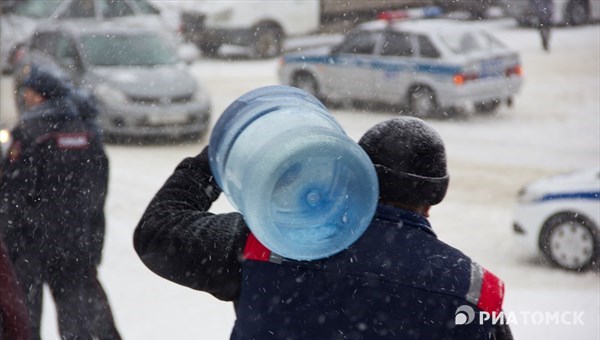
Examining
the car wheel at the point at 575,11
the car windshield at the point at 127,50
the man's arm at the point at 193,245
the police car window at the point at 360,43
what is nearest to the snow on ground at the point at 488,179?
the police car window at the point at 360,43

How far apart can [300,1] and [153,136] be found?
4.49 m

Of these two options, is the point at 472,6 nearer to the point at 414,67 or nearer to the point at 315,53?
the point at 414,67

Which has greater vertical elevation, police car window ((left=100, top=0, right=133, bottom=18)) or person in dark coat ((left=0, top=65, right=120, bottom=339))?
person in dark coat ((left=0, top=65, right=120, bottom=339))

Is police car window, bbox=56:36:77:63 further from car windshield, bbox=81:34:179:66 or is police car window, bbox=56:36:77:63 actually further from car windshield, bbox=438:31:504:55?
car windshield, bbox=438:31:504:55

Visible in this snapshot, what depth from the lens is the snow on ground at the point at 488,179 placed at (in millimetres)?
5176

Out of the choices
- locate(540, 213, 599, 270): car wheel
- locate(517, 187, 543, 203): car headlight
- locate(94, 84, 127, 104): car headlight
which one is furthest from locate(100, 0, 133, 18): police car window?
locate(540, 213, 599, 270): car wheel

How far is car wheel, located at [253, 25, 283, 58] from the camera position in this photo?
48.5 feet

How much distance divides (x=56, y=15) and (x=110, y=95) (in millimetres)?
5800

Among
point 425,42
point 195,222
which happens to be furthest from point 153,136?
point 195,222

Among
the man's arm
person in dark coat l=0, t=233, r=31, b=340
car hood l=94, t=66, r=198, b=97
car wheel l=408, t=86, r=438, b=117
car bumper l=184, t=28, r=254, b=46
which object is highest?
the man's arm

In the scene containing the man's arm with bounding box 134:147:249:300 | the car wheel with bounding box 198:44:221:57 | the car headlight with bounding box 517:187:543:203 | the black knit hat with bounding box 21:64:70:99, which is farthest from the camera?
the car wheel with bounding box 198:44:221:57

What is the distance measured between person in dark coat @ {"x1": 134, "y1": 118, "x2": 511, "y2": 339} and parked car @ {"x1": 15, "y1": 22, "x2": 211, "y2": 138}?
7.97m

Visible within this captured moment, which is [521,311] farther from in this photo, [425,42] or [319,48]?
[319,48]

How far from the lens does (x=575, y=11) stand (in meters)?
8.13
